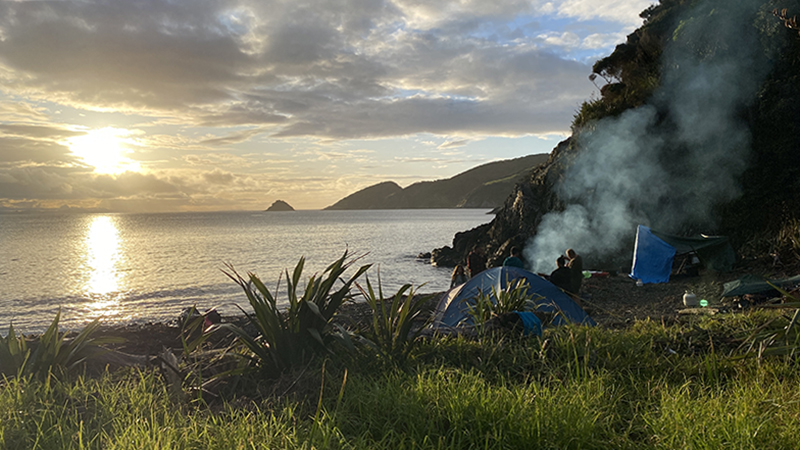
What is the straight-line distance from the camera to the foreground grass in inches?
136

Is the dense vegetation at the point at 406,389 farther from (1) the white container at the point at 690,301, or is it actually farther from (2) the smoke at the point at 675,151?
(2) the smoke at the point at 675,151

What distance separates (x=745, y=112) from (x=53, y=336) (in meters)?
21.3

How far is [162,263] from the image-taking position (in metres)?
40.3

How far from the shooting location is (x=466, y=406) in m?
3.79

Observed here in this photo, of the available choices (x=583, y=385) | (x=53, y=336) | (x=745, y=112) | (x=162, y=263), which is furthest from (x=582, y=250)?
(x=162, y=263)

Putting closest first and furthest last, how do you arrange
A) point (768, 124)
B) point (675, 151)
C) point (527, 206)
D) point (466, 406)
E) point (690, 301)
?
point (466, 406)
point (690, 301)
point (768, 124)
point (675, 151)
point (527, 206)

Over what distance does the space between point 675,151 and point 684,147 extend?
1.14ft

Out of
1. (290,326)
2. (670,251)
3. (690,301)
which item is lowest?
(690,301)

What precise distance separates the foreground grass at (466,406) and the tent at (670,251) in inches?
469

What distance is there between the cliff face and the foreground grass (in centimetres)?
1343

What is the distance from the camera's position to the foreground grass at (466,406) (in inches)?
136

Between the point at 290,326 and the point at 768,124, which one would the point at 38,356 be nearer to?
the point at 290,326

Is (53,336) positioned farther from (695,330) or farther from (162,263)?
(162,263)

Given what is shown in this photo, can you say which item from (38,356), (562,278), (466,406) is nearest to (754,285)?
(562,278)
